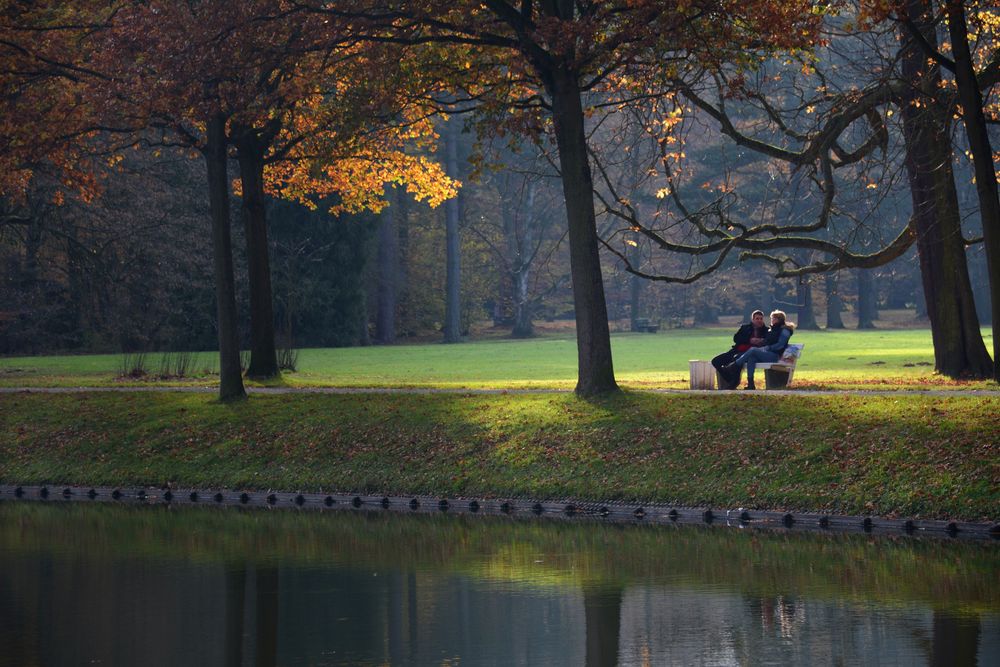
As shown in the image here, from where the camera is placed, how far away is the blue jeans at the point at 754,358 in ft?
82.8

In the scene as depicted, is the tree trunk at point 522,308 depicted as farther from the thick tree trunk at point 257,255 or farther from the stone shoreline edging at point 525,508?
the stone shoreline edging at point 525,508

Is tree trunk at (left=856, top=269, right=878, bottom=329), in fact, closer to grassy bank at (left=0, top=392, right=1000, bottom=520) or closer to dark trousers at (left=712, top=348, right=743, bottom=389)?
dark trousers at (left=712, top=348, right=743, bottom=389)

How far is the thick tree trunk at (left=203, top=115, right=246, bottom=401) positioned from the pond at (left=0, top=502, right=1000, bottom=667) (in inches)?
310

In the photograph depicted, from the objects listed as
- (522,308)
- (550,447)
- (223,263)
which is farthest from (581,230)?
(522,308)

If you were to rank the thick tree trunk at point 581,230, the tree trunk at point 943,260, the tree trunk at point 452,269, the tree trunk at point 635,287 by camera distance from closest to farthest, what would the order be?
the thick tree trunk at point 581,230 → the tree trunk at point 943,260 → the tree trunk at point 452,269 → the tree trunk at point 635,287

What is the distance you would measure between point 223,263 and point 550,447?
352 inches

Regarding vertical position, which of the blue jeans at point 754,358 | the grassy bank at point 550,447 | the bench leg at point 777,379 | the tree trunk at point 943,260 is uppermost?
the tree trunk at point 943,260

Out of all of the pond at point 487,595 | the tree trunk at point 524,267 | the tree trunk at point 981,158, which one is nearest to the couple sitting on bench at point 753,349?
the tree trunk at point 981,158

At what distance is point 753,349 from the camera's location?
2523cm

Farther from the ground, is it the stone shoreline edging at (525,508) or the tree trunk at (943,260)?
the tree trunk at (943,260)

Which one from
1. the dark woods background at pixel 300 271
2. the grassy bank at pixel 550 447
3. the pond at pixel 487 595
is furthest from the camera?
the dark woods background at pixel 300 271

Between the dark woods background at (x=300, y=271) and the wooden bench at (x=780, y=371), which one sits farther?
the dark woods background at (x=300, y=271)

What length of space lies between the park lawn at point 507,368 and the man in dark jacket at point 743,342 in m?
1.14

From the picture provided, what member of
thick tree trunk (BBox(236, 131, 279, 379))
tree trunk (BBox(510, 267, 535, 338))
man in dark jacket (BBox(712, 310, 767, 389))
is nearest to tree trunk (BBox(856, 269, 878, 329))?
tree trunk (BBox(510, 267, 535, 338))
